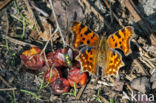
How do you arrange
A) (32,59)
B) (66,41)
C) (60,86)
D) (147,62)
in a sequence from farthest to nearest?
(66,41) < (147,62) < (32,59) < (60,86)

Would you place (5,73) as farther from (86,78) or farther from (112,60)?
(112,60)

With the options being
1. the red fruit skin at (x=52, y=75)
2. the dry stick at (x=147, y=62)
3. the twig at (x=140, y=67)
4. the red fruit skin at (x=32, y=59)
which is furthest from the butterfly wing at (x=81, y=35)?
the dry stick at (x=147, y=62)

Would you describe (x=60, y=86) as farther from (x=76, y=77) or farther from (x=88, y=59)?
(x=88, y=59)

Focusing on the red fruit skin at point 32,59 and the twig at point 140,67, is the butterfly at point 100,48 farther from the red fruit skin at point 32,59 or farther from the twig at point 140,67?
the red fruit skin at point 32,59

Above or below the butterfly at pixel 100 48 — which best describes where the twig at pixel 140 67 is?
below

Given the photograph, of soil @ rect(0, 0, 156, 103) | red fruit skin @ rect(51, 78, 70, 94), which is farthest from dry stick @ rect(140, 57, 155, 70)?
red fruit skin @ rect(51, 78, 70, 94)

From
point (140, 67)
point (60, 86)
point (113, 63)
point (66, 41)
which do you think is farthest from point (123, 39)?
point (60, 86)
